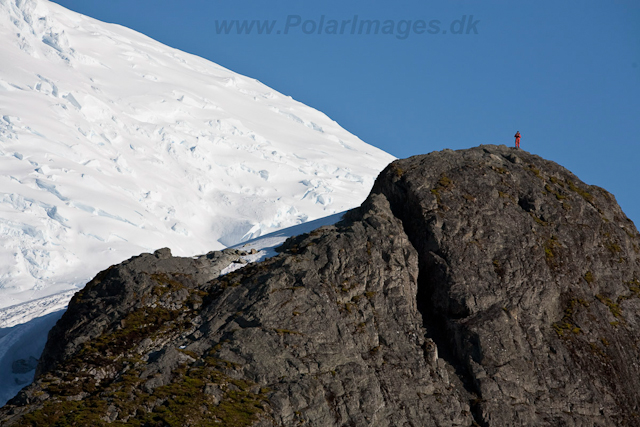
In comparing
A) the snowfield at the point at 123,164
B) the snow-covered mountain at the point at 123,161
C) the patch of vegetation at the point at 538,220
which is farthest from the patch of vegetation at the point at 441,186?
the snow-covered mountain at the point at 123,161

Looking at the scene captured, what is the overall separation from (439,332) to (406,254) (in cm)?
429

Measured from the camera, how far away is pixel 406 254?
34531 millimetres

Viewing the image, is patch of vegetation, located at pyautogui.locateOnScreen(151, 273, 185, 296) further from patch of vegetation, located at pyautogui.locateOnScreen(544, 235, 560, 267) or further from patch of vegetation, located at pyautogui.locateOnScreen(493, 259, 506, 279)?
patch of vegetation, located at pyautogui.locateOnScreen(544, 235, 560, 267)

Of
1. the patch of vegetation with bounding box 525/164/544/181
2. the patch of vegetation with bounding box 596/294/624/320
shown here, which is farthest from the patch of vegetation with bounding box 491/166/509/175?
the patch of vegetation with bounding box 596/294/624/320

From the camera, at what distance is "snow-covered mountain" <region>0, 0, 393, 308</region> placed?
9131 centimetres

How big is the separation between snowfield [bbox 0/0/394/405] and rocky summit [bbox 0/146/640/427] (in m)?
17.2

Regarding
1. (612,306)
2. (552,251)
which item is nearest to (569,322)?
(612,306)

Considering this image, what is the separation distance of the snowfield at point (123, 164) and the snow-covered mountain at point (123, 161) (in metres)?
0.24

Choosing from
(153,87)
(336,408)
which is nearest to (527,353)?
(336,408)

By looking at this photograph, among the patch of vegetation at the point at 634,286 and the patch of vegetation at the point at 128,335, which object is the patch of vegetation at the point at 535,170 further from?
the patch of vegetation at the point at 128,335

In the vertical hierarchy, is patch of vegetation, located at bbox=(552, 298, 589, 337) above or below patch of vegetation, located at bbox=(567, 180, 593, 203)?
below

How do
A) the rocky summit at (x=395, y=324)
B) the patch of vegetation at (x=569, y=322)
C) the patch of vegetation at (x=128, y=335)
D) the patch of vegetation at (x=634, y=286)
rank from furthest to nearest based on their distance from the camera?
the patch of vegetation at (x=634, y=286), the patch of vegetation at (x=569, y=322), the patch of vegetation at (x=128, y=335), the rocky summit at (x=395, y=324)

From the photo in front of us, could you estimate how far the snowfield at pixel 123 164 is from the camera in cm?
8925

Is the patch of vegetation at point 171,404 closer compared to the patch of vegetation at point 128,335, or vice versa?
the patch of vegetation at point 171,404
